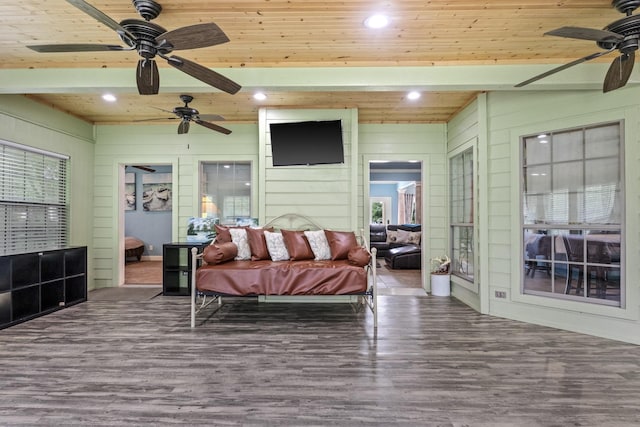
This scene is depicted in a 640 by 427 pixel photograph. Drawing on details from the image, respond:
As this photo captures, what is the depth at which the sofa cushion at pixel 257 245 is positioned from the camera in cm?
404

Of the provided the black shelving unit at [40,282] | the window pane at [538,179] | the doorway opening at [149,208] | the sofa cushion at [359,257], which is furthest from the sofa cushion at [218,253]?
the doorway opening at [149,208]

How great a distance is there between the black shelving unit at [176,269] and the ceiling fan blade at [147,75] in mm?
2640

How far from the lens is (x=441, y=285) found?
4871 millimetres

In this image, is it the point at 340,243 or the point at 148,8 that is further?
the point at 340,243

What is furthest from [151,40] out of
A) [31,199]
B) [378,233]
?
[378,233]

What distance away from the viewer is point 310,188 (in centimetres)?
461

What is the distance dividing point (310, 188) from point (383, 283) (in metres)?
2.24

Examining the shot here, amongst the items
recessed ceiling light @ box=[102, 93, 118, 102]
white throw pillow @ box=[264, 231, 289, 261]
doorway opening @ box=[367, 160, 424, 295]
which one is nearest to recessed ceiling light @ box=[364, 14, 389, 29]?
white throw pillow @ box=[264, 231, 289, 261]

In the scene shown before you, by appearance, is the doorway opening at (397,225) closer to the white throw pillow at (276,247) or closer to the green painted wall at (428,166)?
the green painted wall at (428,166)

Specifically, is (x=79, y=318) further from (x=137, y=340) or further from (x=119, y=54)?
(x=119, y=54)

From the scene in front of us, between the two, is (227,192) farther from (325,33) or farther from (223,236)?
(325,33)

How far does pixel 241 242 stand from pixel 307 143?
1587mm

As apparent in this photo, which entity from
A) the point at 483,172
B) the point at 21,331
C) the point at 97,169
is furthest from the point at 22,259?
the point at 483,172

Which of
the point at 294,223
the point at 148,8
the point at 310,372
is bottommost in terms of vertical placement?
the point at 310,372
